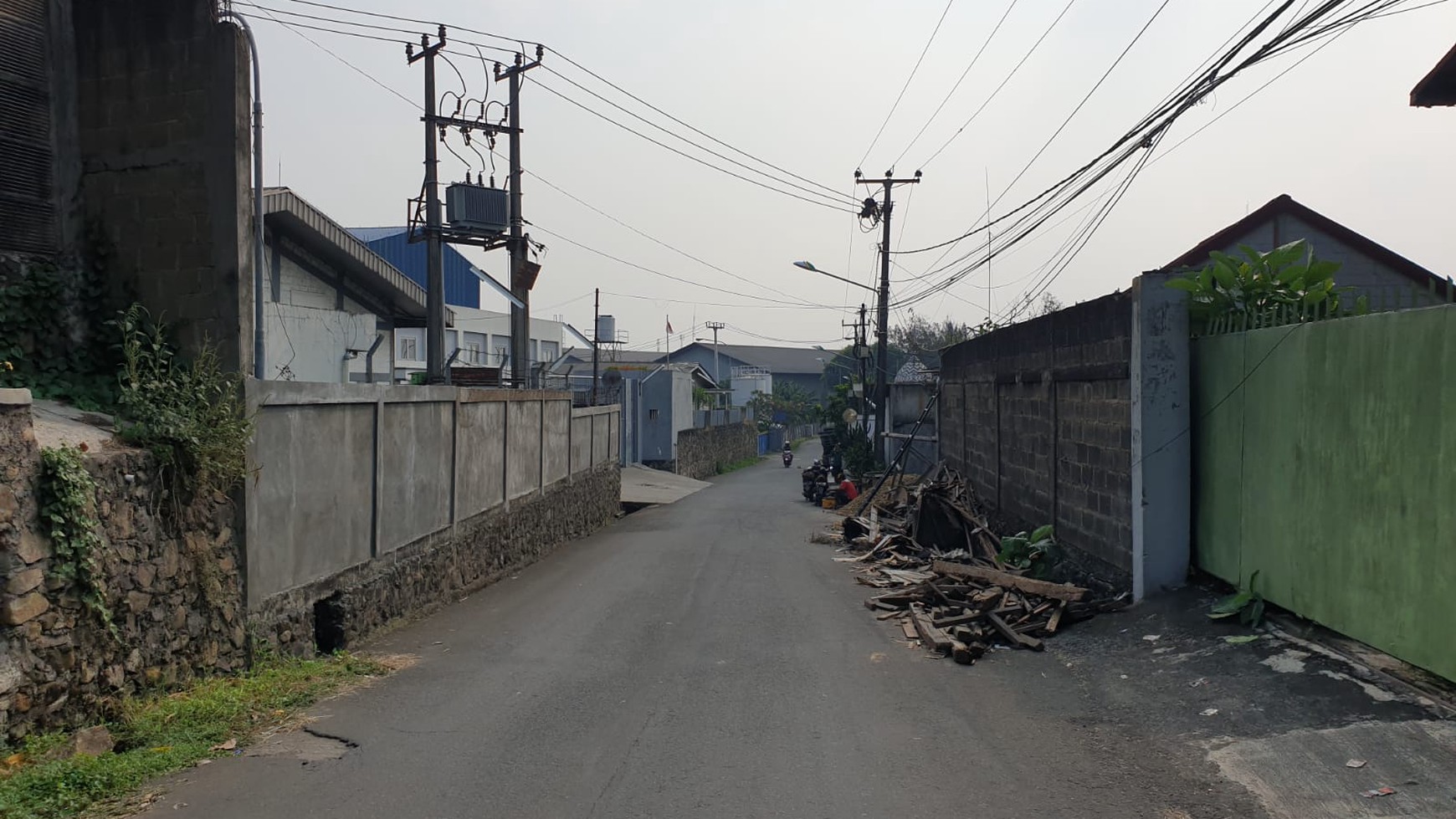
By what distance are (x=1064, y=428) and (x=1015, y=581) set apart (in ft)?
7.35

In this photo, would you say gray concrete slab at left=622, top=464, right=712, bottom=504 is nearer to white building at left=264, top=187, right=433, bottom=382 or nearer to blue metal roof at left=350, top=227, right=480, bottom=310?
blue metal roof at left=350, top=227, right=480, bottom=310

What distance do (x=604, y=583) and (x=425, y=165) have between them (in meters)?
10.5

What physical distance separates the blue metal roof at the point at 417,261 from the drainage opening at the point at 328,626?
25235mm

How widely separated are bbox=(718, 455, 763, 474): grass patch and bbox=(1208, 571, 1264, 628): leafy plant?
1798 inches

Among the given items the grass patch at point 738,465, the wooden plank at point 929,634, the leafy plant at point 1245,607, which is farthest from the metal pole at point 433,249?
the grass patch at point 738,465

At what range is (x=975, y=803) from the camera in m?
5.48

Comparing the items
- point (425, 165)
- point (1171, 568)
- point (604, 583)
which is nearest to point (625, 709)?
point (1171, 568)

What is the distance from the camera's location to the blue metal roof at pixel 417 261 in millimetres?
39141

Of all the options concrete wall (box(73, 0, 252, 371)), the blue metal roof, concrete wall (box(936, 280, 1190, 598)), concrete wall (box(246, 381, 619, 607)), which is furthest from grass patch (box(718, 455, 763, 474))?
concrete wall (box(73, 0, 252, 371))

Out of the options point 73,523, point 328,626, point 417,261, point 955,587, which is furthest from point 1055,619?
point 417,261

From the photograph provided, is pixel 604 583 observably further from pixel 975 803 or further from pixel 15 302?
pixel 975 803

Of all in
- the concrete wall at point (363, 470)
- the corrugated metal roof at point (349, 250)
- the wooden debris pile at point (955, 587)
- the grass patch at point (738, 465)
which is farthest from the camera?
the grass patch at point (738, 465)

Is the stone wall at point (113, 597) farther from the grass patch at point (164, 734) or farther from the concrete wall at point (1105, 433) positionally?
the concrete wall at point (1105, 433)

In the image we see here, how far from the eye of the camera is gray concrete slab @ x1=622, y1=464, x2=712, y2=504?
30.8 m
